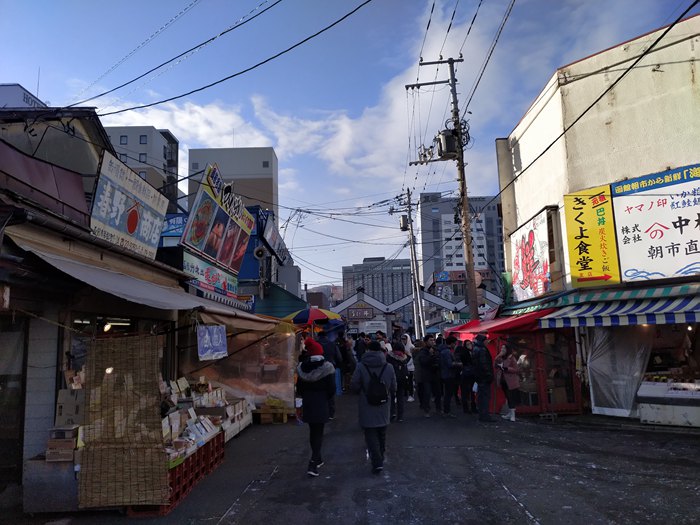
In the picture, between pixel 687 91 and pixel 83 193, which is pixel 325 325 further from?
pixel 687 91

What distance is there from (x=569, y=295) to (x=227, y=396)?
8407 millimetres

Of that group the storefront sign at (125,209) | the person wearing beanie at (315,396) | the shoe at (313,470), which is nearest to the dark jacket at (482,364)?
the person wearing beanie at (315,396)

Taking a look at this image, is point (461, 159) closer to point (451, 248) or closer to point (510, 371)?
point (510, 371)

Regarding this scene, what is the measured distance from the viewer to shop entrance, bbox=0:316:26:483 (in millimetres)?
6203

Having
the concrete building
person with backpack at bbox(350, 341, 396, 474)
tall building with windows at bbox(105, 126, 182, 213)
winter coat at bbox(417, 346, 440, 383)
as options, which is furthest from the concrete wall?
the concrete building

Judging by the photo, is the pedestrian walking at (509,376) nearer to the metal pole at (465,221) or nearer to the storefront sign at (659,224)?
the storefront sign at (659,224)

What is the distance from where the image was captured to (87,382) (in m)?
5.41

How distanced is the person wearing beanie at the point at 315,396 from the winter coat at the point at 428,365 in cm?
529

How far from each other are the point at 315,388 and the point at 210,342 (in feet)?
7.44

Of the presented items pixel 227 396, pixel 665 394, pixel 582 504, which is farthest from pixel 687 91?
pixel 227 396

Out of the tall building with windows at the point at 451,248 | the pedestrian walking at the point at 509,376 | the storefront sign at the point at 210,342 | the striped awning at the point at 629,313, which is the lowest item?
the pedestrian walking at the point at 509,376

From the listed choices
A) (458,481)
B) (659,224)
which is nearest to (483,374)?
(458,481)

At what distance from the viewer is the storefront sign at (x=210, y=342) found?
772 centimetres

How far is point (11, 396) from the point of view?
20.6ft
